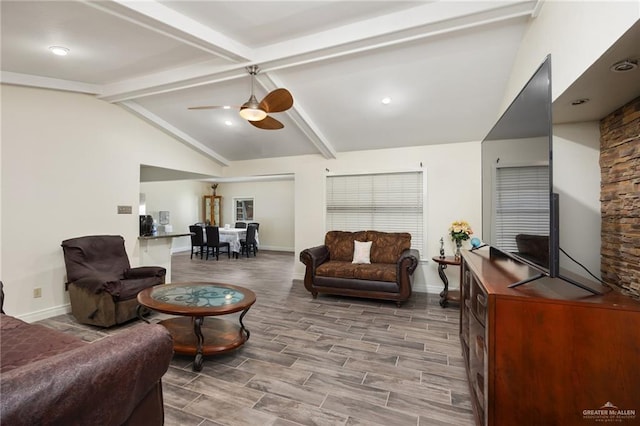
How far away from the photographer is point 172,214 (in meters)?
9.30

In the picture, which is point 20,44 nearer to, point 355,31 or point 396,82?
point 355,31

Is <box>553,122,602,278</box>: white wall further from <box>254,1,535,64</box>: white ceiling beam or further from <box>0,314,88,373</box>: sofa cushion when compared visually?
<box>0,314,88,373</box>: sofa cushion

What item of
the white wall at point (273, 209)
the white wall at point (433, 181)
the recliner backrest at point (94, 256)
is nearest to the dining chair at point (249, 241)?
the white wall at point (273, 209)

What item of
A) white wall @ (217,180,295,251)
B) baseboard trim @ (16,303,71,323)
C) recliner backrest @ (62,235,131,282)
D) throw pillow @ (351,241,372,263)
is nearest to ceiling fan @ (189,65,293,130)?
recliner backrest @ (62,235,131,282)

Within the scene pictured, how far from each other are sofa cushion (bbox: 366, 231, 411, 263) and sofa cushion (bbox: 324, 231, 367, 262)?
242mm

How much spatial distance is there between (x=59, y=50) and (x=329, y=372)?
4034 millimetres

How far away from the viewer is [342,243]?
504cm

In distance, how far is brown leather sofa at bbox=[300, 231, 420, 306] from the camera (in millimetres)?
4023

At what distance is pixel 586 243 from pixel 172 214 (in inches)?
388

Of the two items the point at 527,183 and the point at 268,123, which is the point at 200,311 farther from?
the point at 527,183

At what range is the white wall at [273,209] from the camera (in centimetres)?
973

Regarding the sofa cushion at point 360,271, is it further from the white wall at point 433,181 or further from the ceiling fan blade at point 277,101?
the ceiling fan blade at point 277,101

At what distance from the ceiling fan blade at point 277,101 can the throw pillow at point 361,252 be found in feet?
8.66

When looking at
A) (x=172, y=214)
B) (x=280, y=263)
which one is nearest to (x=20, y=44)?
(x=280, y=263)
